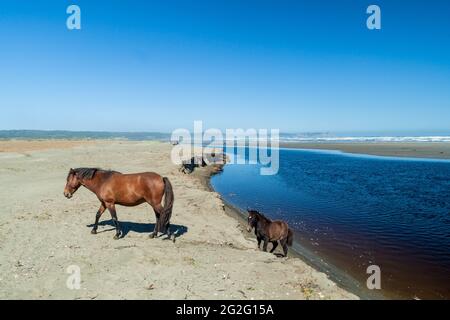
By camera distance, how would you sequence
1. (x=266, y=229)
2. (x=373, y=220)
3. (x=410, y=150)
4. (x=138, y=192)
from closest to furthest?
(x=266, y=229)
(x=138, y=192)
(x=373, y=220)
(x=410, y=150)

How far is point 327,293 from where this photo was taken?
6.54 metres

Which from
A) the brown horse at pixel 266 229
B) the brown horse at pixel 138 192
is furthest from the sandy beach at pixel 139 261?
the brown horse at pixel 138 192

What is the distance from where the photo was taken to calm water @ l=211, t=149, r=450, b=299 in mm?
9289

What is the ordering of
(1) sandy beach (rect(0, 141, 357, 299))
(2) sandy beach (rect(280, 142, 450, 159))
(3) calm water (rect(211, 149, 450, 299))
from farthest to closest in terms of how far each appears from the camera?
(2) sandy beach (rect(280, 142, 450, 159)) < (3) calm water (rect(211, 149, 450, 299)) < (1) sandy beach (rect(0, 141, 357, 299))

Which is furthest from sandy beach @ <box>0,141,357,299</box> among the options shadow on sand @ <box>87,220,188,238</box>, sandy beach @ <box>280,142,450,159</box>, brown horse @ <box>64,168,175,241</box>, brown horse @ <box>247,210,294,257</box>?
sandy beach @ <box>280,142,450,159</box>

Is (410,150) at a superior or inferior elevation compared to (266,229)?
superior

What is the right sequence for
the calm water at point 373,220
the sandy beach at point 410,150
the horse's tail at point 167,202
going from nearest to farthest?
the calm water at point 373,220 < the horse's tail at point 167,202 < the sandy beach at point 410,150

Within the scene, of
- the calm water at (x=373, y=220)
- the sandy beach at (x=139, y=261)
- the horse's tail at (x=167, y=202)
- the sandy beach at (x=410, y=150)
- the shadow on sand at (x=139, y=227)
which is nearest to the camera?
the sandy beach at (x=139, y=261)

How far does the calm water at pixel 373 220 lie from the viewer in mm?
9289

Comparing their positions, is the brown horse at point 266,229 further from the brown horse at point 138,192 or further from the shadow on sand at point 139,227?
Result: the shadow on sand at point 139,227

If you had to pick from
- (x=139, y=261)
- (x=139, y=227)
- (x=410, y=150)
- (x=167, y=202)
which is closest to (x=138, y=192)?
(x=167, y=202)

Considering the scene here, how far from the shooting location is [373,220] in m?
14.6

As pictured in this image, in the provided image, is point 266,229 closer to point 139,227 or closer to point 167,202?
point 167,202

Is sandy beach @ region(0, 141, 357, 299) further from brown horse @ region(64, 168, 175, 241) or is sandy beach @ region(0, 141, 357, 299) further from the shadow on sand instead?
brown horse @ region(64, 168, 175, 241)
